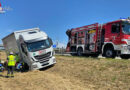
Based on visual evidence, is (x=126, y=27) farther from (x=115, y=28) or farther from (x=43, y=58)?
(x=43, y=58)

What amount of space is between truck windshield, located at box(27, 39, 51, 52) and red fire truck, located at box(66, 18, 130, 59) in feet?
16.3

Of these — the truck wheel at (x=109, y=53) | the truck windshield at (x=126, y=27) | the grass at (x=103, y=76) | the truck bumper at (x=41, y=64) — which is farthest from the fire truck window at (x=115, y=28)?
the truck bumper at (x=41, y=64)

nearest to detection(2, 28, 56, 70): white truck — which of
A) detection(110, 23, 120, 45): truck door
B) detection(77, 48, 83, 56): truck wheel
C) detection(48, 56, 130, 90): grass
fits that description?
detection(48, 56, 130, 90): grass

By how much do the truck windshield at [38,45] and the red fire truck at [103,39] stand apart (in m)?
4.96

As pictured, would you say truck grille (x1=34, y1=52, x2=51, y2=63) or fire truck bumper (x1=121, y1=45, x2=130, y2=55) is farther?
fire truck bumper (x1=121, y1=45, x2=130, y2=55)

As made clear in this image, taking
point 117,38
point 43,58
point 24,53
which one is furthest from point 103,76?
point 24,53

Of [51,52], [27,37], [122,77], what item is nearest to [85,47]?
[51,52]

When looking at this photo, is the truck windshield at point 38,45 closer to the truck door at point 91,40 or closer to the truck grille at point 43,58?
the truck grille at point 43,58

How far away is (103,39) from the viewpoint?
49.5 feet

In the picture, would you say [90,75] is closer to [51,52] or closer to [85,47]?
[51,52]

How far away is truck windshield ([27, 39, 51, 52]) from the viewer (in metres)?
12.8

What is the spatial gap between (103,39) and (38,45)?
590cm

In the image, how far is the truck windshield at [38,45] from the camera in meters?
12.8

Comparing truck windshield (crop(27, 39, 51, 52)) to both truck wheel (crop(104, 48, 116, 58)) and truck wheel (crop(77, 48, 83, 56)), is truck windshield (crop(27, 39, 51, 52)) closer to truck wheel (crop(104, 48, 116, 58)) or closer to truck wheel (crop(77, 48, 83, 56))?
truck wheel (crop(104, 48, 116, 58))
